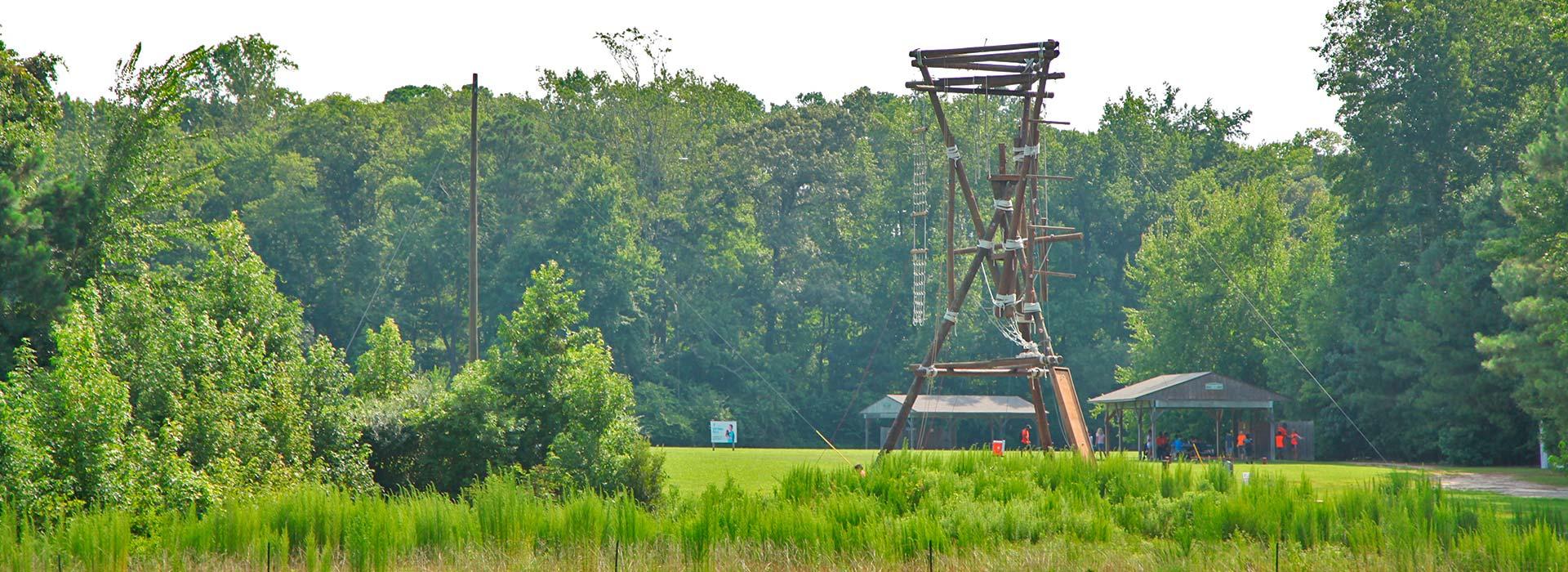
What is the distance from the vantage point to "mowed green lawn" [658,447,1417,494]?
31.5 metres

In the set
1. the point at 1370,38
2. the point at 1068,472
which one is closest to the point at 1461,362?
the point at 1370,38

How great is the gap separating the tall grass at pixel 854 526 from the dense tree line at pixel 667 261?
9.86 feet

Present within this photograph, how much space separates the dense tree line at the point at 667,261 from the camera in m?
27.3

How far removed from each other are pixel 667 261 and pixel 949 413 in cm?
2143

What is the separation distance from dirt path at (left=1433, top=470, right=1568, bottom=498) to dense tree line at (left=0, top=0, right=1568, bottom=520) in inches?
92.2

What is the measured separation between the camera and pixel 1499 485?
35.0 meters

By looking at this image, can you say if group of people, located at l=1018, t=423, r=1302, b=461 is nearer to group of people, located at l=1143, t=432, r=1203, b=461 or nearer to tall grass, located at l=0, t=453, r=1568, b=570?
group of people, located at l=1143, t=432, r=1203, b=461

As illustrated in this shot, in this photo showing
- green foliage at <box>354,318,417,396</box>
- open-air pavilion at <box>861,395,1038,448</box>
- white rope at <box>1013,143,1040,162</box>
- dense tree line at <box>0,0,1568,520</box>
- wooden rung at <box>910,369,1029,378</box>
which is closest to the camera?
dense tree line at <box>0,0,1568,520</box>

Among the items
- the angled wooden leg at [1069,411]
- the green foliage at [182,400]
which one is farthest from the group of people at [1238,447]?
the green foliage at [182,400]

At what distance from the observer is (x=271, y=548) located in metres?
19.0

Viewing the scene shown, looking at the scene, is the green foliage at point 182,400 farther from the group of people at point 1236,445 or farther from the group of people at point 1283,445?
the group of people at point 1283,445

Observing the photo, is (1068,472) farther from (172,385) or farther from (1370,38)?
(1370,38)

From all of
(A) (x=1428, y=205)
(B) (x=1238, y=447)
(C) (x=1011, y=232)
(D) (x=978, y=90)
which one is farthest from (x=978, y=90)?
(A) (x=1428, y=205)

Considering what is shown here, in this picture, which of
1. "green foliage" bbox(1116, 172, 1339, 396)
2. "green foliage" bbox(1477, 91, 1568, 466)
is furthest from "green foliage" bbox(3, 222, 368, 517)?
"green foliage" bbox(1116, 172, 1339, 396)
